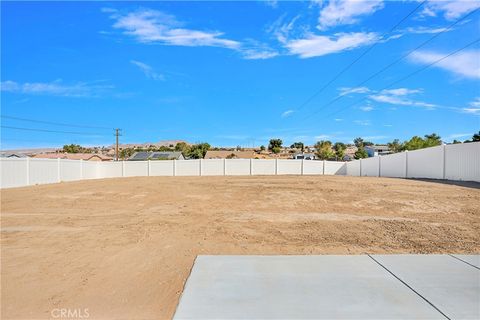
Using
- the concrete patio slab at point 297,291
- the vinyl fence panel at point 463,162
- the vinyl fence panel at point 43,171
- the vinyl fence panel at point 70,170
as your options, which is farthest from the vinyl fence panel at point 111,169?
the concrete patio slab at point 297,291

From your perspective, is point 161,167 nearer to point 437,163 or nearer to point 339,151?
point 437,163

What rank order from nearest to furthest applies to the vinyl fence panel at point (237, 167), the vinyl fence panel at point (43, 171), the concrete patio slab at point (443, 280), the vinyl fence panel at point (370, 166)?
the concrete patio slab at point (443, 280), the vinyl fence panel at point (43, 171), the vinyl fence panel at point (370, 166), the vinyl fence panel at point (237, 167)

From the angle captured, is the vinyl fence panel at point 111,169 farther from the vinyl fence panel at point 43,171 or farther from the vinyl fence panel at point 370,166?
the vinyl fence panel at point 370,166

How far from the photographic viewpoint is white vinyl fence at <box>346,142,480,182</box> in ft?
58.2

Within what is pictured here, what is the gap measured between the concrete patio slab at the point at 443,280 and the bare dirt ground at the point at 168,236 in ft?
2.31

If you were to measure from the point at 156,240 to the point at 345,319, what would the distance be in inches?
175

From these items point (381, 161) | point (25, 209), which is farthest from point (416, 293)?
point (381, 161)

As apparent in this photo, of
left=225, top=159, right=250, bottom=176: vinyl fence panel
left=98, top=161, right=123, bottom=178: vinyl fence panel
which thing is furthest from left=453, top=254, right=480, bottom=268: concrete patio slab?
left=98, top=161, right=123, bottom=178: vinyl fence panel

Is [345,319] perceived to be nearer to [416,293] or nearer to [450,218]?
[416,293]

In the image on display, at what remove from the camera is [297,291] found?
4.33 metres

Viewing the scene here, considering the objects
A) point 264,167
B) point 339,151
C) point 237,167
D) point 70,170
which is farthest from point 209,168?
point 339,151

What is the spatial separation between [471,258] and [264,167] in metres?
35.7

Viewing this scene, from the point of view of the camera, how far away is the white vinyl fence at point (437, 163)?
58.2 feet

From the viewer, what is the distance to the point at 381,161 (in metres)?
29.8
